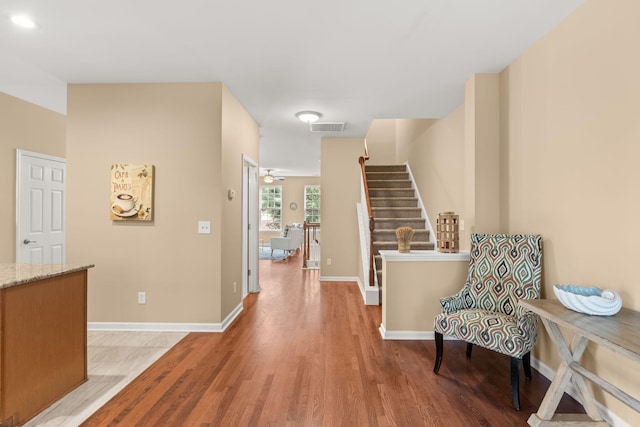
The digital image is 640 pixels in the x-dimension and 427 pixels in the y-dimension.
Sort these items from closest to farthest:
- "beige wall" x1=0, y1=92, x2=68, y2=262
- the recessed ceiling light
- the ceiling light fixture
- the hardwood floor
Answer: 1. the hardwood floor
2. the recessed ceiling light
3. "beige wall" x1=0, y1=92, x2=68, y2=262
4. the ceiling light fixture

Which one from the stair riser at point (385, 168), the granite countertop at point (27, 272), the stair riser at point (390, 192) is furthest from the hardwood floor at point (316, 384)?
the stair riser at point (385, 168)

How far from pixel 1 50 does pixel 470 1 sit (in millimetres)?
3765

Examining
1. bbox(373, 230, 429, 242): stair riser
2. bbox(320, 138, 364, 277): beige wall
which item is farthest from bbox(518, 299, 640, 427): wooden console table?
bbox(320, 138, 364, 277): beige wall

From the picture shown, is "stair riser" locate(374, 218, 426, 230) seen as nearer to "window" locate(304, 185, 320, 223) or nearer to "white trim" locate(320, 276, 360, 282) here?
"white trim" locate(320, 276, 360, 282)

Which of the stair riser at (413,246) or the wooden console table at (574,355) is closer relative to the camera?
the wooden console table at (574,355)

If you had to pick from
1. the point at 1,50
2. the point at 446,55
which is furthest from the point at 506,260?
the point at 1,50

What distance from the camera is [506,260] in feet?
8.90

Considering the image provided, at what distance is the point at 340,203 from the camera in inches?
239

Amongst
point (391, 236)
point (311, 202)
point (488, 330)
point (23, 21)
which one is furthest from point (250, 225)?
point (311, 202)

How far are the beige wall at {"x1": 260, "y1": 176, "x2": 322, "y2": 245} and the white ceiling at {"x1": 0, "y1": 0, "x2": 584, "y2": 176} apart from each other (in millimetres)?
8965

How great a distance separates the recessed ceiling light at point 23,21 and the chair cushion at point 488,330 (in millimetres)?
3759

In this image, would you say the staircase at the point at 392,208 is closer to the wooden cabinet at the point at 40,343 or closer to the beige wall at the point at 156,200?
the beige wall at the point at 156,200

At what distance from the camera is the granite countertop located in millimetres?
1864

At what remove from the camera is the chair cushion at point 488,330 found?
219 centimetres
